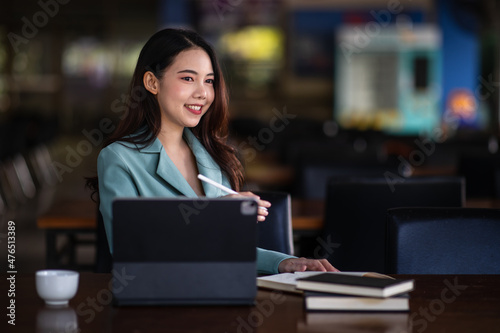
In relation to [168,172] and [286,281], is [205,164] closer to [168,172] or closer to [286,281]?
[168,172]

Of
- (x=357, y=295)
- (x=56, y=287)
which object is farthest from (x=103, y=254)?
(x=357, y=295)

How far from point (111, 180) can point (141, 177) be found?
0.08m

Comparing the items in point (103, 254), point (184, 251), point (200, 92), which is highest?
point (200, 92)

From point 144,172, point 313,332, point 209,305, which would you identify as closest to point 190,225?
point 209,305

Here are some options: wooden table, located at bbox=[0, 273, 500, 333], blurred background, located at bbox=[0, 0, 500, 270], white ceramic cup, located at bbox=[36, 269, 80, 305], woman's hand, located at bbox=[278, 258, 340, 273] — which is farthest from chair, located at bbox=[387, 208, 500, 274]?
blurred background, located at bbox=[0, 0, 500, 270]

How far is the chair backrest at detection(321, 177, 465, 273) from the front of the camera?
8.81 feet

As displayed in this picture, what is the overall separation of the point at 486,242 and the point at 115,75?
1340 cm

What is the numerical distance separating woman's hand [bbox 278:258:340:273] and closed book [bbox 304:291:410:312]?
12.4 inches

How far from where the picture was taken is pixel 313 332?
1299 mm

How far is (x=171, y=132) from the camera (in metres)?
2.00

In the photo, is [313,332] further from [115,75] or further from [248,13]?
[115,75]

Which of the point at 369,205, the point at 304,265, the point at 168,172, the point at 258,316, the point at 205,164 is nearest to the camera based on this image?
the point at 258,316

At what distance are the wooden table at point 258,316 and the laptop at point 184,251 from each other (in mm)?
23

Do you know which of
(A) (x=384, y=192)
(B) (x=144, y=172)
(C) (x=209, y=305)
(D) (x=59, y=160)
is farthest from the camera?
(D) (x=59, y=160)
